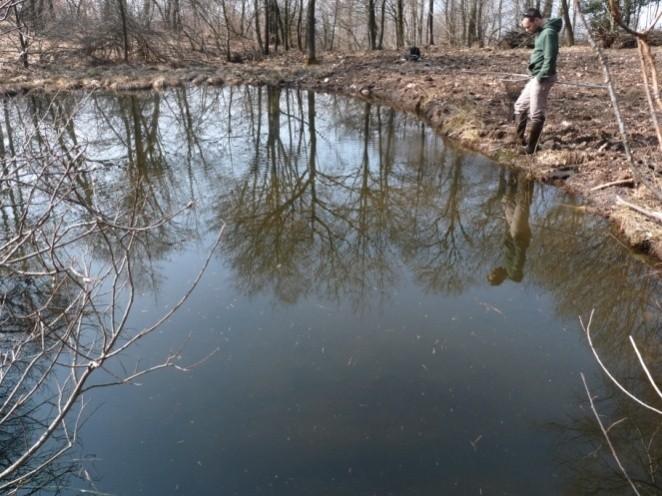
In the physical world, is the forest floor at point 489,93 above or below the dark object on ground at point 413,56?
below

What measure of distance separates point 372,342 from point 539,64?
512cm

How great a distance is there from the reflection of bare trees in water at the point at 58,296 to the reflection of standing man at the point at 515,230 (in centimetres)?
315

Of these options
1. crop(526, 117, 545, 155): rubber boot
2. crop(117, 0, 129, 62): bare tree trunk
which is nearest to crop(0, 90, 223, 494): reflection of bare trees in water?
crop(526, 117, 545, 155): rubber boot

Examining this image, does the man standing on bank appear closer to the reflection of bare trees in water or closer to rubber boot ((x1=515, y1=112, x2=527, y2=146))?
rubber boot ((x1=515, y1=112, x2=527, y2=146))

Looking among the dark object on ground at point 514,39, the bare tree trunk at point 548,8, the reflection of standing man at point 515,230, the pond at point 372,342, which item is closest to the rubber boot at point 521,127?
the pond at point 372,342

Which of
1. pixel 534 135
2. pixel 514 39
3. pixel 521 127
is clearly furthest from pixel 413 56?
pixel 534 135

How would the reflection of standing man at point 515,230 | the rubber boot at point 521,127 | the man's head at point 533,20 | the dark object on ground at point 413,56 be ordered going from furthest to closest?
the dark object on ground at point 413,56
the rubber boot at point 521,127
the man's head at point 533,20
the reflection of standing man at point 515,230

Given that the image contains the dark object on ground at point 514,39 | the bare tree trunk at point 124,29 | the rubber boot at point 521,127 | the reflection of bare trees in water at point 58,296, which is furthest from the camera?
the dark object on ground at point 514,39

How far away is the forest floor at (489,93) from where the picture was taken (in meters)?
7.52

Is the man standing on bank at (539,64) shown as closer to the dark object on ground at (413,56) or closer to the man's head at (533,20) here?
the man's head at (533,20)

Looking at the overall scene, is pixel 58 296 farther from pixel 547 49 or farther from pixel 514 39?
pixel 514 39

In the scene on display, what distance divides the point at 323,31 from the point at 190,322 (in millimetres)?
32308

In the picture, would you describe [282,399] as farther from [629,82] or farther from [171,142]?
[629,82]

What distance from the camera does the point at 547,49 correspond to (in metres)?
7.56
